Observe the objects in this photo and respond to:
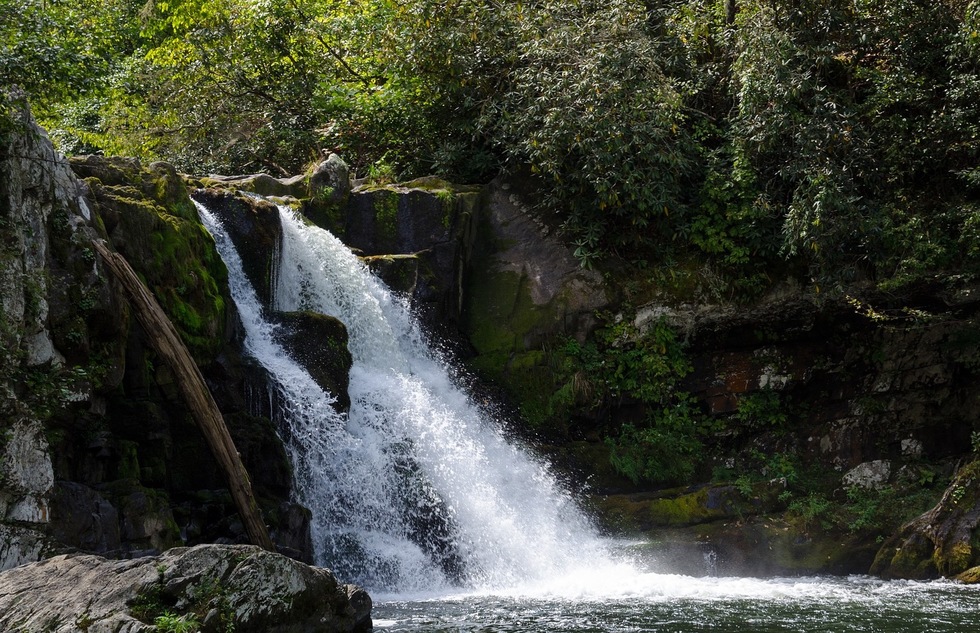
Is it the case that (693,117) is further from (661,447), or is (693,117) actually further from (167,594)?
(167,594)

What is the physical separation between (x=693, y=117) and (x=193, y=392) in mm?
10334

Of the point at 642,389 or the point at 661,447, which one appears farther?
the point at 642,389

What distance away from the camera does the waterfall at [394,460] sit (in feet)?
33.5

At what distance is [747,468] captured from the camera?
1374 centimetres

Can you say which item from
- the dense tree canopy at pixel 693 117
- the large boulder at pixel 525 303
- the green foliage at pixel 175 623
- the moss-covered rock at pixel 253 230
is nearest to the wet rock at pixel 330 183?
the moss-covered rock at pixel 253 230

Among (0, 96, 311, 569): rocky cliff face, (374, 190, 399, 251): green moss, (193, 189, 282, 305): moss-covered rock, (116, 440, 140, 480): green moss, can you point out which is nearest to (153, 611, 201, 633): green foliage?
(0, 96, 311, 569): rocky cliff face

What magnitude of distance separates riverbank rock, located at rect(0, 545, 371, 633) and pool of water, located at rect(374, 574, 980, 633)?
1.52 meters

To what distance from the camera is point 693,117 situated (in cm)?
1548

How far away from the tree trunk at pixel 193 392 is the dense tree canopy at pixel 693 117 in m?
2.59

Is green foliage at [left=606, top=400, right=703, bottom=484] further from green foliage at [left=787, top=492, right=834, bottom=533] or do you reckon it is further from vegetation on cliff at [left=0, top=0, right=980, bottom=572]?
green foliage at [left=787, top=492, right=834, bottom=533]

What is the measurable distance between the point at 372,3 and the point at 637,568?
12.7 metres

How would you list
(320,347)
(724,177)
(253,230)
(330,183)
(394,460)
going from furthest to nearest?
(330,183)
(724,177)
(253,230)
(320,347)
(394,460)

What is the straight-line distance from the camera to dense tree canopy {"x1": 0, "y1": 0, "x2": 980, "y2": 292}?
1235 cm

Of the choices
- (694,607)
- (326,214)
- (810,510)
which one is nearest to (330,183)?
(326,214)
